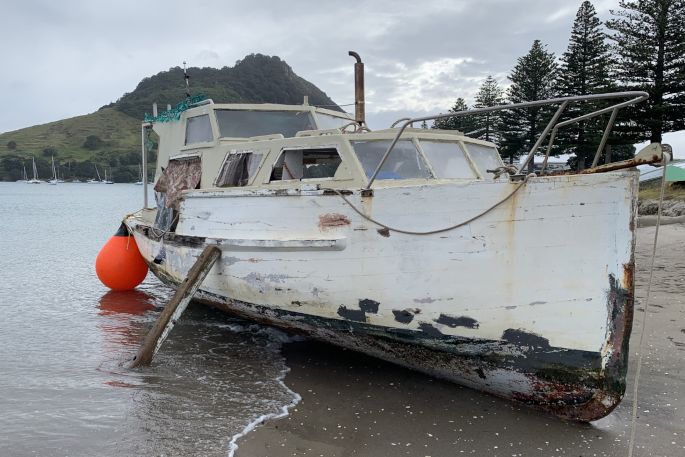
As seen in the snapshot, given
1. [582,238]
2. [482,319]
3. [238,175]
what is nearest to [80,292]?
[238,175]

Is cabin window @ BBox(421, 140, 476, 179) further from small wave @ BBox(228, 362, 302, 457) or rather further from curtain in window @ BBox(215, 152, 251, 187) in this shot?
small wave @ BBox(228, 362, 302, 457)

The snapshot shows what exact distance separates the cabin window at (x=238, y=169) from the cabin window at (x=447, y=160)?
1861 mm

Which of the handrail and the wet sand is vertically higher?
the handrail

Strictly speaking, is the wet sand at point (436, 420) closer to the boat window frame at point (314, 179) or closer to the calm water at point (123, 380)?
the calm water at point (123, 380)

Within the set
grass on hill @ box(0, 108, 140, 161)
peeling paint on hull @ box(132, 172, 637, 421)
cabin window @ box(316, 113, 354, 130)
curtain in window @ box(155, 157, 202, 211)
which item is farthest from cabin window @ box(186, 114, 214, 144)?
grass on hill @ box(0, 108, 140, 161)

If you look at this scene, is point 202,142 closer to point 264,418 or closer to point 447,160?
point 447,160

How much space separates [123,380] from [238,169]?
8.54 feet

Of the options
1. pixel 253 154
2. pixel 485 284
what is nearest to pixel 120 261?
pixel 253 154

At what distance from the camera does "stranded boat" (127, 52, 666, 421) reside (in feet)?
12.4

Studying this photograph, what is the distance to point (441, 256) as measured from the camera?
4219mm

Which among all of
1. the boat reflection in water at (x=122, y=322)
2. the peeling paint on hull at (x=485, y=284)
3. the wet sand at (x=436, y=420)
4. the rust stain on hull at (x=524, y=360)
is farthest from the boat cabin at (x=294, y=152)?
the boat reflection in water at (x=122, y=322)

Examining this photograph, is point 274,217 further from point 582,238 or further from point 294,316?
point 582,238

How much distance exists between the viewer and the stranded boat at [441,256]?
149 inches

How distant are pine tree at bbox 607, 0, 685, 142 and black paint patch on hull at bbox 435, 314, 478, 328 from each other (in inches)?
1042
